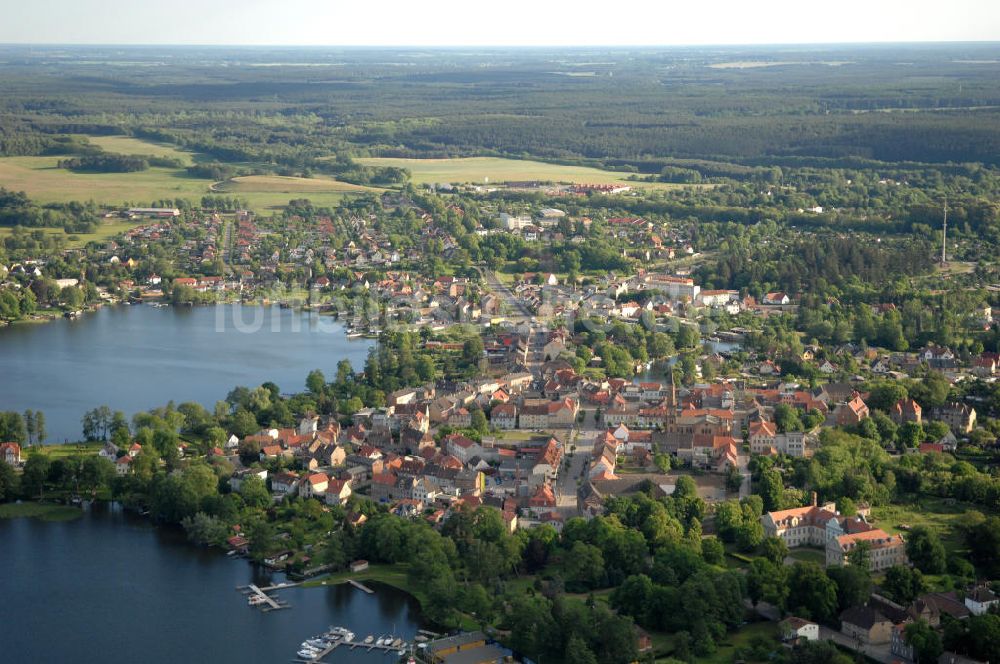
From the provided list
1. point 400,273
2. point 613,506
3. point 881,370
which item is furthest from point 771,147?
point 613,506

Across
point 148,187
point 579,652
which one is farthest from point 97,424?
point 148,187

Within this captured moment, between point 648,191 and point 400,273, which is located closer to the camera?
point 400,273

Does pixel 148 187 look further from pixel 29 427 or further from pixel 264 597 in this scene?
pixel 264 597

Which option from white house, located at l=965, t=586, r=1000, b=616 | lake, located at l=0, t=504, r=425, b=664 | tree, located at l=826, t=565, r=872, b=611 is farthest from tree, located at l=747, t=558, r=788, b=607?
lake, located at l=0, t=504, r=425, b=664

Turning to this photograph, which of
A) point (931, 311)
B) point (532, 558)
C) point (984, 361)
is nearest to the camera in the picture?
point (532, 558)

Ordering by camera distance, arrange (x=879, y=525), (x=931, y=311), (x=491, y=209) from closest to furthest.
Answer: (x=879, y=525), (x=931, y=311), (x=491, y=209)

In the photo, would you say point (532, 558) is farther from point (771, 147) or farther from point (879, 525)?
point (771, 147)

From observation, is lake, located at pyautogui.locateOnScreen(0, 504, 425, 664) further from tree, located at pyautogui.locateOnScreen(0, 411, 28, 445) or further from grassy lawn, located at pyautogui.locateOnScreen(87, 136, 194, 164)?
grassy lawn, located at pyautogui.locateOnScreen(87, 136, 194, 164)
